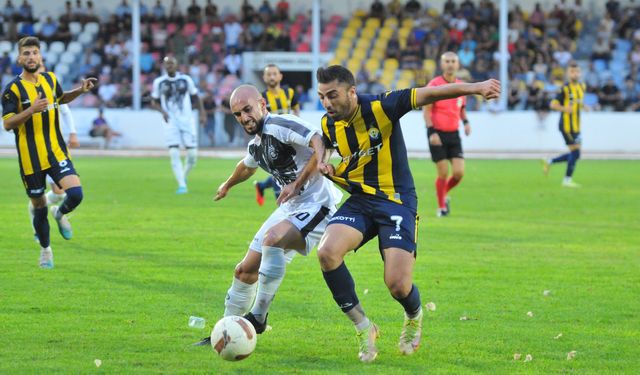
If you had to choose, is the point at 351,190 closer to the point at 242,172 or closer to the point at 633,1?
the point at 242,172

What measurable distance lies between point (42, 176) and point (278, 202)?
4.01m

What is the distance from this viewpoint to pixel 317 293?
367 inches

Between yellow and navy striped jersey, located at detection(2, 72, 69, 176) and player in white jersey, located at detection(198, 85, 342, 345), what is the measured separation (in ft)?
11.0

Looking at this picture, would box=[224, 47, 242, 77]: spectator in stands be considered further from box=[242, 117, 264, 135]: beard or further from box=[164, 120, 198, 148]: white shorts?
box=[242, 117, 264, 135]: beard

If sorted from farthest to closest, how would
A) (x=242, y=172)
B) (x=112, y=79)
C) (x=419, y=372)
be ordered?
(x=112, y=79) < (x=242, y=172) < (x=419, y=372)

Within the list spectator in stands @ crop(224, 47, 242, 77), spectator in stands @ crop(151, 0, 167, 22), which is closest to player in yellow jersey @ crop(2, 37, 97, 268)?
spectator in stands @ crop(224, 47, 242, 77)

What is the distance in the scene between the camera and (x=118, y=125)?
116 feet

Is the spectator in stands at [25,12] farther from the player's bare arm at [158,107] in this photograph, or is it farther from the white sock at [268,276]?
the white sock at [268,276]

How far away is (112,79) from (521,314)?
30928 millimetres

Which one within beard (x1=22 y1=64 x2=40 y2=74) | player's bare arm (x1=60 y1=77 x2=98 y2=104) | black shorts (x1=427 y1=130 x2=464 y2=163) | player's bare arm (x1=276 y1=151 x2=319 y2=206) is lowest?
black shorts (x1=427 y1=130 x2=464 y2=163)

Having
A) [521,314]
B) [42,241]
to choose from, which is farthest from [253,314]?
[42,241]

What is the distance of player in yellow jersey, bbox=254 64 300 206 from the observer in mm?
16391

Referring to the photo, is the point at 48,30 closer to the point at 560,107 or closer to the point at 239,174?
the point at 560,107

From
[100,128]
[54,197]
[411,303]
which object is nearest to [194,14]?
[100,128]
